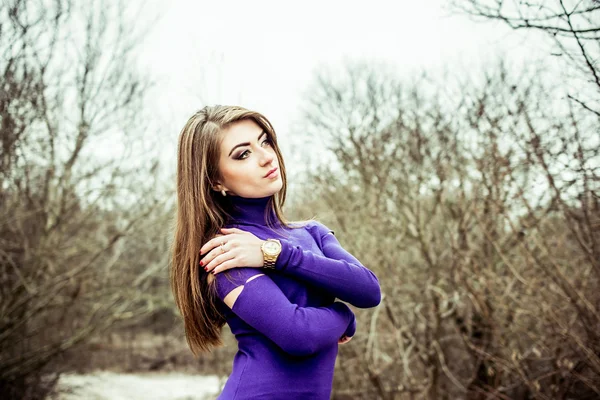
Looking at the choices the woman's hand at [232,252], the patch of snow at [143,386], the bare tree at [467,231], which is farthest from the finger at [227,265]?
the patch of snow at [143,386]

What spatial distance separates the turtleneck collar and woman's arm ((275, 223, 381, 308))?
0.23m

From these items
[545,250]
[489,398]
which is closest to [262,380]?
[545,250]

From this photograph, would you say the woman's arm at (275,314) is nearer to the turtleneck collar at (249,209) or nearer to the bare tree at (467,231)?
the turtleneck collar at (249,209)

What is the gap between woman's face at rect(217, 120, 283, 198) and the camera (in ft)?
5.82

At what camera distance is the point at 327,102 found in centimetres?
791

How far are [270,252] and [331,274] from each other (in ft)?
0.68

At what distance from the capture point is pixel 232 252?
1592mm

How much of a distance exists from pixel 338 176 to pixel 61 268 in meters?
4.54

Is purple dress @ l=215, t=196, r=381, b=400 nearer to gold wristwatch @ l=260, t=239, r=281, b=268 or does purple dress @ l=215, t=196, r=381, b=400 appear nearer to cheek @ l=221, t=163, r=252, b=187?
gold wristwatch @ l=260, t=239, r=281, b=268

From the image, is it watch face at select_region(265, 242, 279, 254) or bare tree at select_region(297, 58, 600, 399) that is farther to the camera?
bare tree at select_region(297, 58, 600, 399)

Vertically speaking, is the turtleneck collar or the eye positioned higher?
the eye

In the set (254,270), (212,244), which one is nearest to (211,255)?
(212,244)

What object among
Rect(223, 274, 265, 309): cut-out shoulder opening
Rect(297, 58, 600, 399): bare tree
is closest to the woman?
Rect(223, 274, 265, 309): cut-out shoulder opening

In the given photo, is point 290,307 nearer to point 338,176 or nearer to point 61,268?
point 338,176
